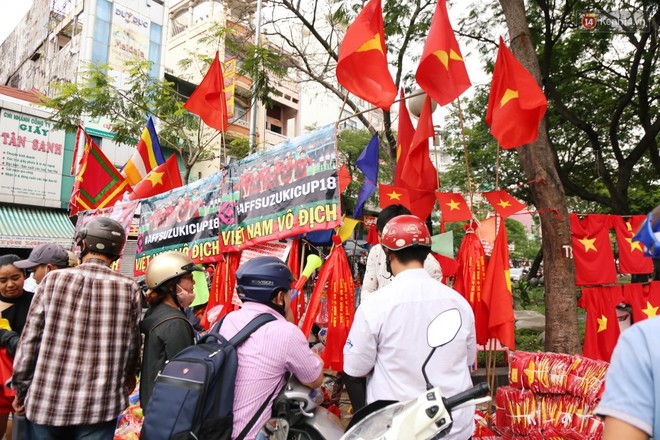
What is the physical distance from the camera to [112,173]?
7.18 m

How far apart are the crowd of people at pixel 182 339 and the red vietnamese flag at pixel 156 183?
3.85 meters

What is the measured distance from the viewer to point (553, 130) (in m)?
12.6

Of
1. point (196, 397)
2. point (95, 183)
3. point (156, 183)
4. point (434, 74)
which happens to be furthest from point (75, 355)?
point (95, 183)

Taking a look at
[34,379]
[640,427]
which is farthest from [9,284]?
[640,427]

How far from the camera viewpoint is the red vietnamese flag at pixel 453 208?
4.43 m

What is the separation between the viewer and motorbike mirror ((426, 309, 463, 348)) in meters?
1.60

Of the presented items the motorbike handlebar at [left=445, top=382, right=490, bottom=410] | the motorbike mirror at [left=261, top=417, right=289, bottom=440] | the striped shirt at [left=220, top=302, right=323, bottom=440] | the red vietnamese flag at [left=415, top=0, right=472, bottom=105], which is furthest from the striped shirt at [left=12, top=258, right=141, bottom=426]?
the red vietnamese flag at [left=415, top=0, right=472, bottom=105]

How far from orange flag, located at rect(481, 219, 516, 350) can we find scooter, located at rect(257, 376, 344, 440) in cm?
214

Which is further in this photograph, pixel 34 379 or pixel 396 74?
pixel 396 74

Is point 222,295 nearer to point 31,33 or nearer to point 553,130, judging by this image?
point 553,130

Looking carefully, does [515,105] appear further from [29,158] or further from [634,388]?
[29,158]

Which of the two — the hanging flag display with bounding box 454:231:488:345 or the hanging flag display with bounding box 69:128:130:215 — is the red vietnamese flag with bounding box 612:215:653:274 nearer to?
the hanging flag display with bounding box 454:231:488:345

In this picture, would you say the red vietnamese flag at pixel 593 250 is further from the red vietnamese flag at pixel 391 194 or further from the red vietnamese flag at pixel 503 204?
the red vietnamese flag at pixel 391 194

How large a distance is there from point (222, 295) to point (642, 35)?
31.2ft
